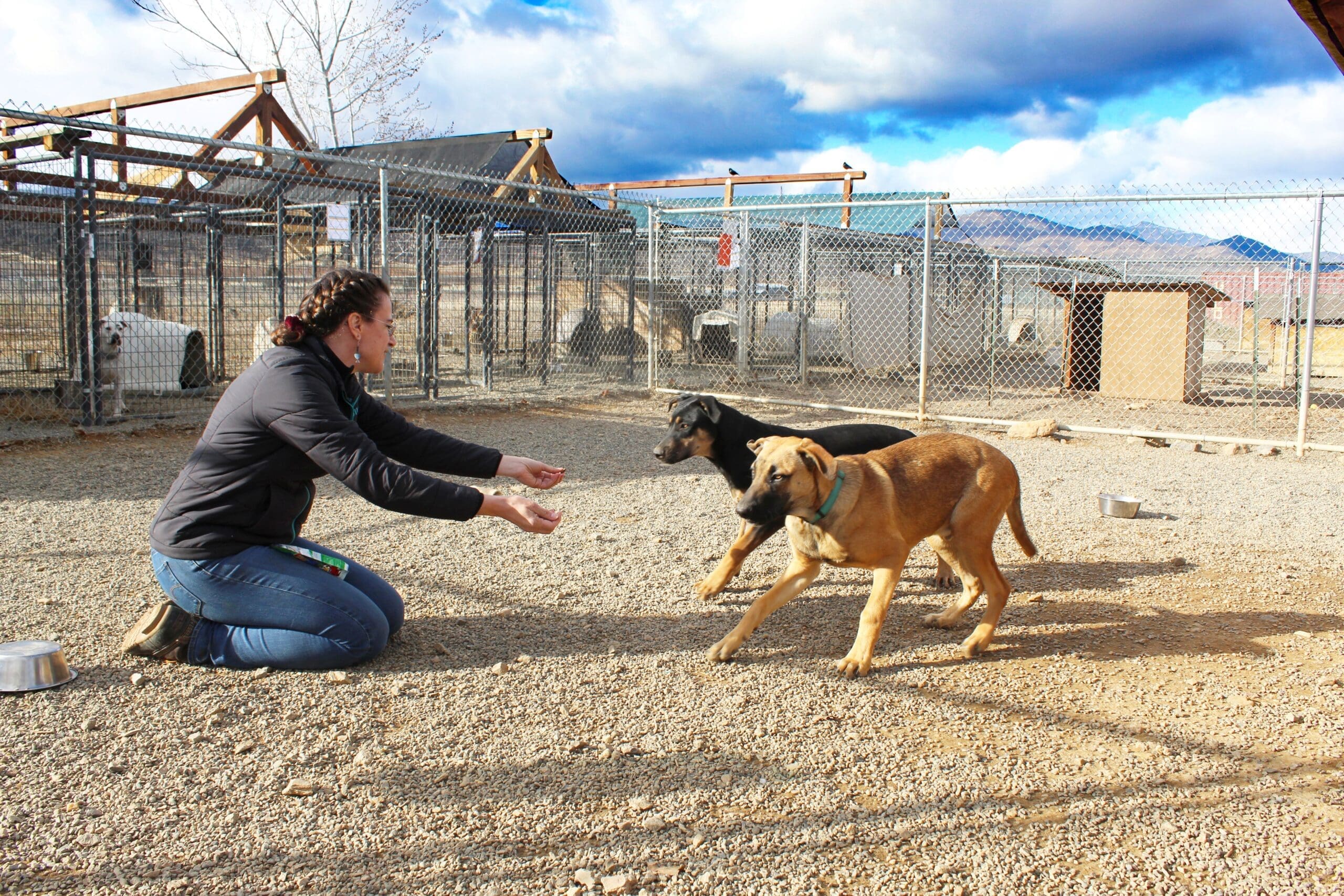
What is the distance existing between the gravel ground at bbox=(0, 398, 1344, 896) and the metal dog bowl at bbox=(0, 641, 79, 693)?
0.05 meters

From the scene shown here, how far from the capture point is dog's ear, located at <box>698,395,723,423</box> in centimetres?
518

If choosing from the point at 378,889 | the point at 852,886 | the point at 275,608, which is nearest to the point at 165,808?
the point at 378,889

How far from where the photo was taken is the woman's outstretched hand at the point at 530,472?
3.69m

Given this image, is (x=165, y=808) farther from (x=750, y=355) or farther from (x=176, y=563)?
(x=750, y=355)

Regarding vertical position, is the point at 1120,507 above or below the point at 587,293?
below

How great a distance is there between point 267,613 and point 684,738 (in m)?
1.66

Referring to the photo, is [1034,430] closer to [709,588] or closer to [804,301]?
[804,301]

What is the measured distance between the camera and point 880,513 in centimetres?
380

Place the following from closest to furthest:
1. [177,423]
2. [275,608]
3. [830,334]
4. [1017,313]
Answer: [275,608] < [177,423] < [830,334] < [1017,313]

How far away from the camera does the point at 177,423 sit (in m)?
9.27

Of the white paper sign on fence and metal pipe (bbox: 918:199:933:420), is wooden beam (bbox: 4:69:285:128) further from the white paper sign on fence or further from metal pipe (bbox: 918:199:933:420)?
metal pipe (bbox: 918:199:933:420)

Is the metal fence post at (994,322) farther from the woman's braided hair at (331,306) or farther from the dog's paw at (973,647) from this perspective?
the woman's braided hair at (331,306)

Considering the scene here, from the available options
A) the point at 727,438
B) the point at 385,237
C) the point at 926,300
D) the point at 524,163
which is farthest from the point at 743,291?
the point at 727,438

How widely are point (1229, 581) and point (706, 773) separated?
3.61 meters
